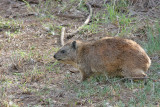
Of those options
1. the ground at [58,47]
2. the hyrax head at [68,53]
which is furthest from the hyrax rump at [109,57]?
the ground at [58,47]

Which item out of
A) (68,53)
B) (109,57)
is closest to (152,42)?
(109,57)

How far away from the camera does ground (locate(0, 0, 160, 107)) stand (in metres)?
5.07

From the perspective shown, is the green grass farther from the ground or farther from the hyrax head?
the hyrax head

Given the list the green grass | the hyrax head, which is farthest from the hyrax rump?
the green grass

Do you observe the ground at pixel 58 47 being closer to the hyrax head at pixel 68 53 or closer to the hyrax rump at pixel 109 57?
the hyrax rump at pixel 109 57

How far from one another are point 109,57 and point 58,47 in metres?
2.36

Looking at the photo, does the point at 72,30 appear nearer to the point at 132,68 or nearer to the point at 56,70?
the point at 56,70

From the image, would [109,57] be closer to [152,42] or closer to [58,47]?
[152,42]

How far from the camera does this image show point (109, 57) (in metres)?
5.83

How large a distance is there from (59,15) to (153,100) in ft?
18.0

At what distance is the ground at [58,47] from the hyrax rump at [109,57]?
20 cm

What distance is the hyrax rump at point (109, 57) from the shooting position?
5.64 metres

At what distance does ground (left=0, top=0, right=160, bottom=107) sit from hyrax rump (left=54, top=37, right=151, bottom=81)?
20cm

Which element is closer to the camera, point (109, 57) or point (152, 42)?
point (109, 57)
